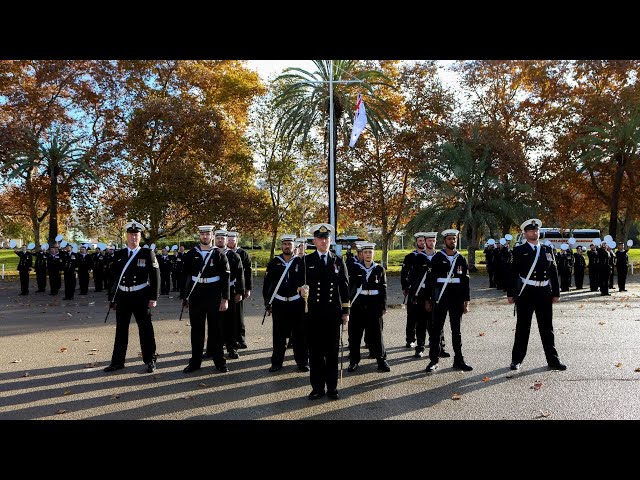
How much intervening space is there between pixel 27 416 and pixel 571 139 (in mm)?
35721

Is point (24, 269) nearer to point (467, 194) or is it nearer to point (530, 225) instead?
point (530, 225)

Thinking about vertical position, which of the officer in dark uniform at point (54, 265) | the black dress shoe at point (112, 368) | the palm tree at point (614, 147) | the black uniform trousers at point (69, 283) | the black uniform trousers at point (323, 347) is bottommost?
the black dress shoe at point (112, 368)

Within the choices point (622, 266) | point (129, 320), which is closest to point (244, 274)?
point (129, 320)

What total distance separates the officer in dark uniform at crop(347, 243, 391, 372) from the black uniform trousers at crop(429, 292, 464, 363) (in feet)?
2.52

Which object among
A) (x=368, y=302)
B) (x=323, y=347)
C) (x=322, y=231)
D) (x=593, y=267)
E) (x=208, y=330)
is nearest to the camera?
(x=323, y=347)

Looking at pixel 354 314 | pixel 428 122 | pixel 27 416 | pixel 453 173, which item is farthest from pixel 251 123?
pixel 27 416

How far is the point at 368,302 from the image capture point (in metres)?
8.93

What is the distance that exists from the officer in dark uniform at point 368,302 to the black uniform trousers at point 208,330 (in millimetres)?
2049

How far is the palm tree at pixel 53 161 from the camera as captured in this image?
3090 cm

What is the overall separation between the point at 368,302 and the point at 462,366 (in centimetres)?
174

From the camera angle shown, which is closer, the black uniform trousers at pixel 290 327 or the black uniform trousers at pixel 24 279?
the black uniform trousers at pixel 290 327

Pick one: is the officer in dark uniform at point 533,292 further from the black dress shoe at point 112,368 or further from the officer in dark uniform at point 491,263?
the officer in dark uniform at point 491,263

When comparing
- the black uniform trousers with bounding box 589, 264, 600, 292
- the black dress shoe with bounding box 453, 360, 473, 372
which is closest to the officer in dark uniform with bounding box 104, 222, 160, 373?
the black dress shoe with bounding box 453, 360, 473, 372

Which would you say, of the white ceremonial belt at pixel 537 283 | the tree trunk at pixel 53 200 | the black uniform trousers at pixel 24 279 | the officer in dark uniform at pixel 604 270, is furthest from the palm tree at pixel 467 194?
the white ceremonial belt at pixel 537 283
